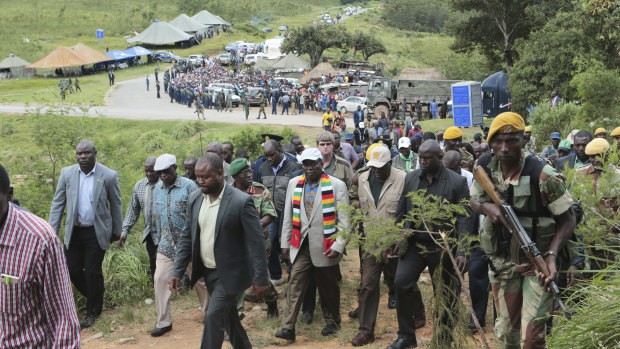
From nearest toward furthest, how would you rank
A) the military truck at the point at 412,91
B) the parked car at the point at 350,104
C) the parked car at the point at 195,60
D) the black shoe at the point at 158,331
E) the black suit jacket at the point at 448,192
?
the black suit jacket at the point at 448,192 < the black shoe at the point at 158,331 < the military truck at the point at 412,91 < the parked car at the point at 350,104 < the parked car at the point at 195,60

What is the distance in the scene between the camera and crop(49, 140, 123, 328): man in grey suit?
7.34 m

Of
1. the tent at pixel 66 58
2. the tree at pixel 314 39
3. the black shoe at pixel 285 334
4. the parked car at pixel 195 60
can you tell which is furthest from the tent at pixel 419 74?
the black shoe at pixel 285 334

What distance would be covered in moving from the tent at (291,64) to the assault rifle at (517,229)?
52797mm

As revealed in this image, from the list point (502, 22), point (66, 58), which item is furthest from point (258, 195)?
point (66, 58)

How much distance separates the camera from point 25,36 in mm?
73562

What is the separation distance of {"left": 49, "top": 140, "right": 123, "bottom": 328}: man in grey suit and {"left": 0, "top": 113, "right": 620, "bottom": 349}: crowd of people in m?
0.02

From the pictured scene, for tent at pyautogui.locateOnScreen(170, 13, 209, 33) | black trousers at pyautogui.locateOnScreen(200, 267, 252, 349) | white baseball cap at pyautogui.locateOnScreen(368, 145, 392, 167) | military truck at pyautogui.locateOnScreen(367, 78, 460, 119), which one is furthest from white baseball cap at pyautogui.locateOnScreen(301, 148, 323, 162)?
tent at pyautogui.locateOnScreen(170, 13, 209, 33)

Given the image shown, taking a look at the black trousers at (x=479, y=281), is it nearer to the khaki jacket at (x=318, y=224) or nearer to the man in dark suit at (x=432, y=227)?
the man in dark suit at (x=432, y=227)

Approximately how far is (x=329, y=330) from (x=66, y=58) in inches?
2205

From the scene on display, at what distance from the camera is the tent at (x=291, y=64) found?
56375 millimetres

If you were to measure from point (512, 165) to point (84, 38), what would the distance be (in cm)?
8003

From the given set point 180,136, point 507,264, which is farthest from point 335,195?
point 180,136

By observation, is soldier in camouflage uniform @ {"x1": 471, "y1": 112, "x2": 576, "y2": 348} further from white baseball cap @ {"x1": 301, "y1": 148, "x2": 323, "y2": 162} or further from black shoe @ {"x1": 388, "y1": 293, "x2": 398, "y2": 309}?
black shoe @ {"x1": 388, "y1": 293, "x2": 398, "y2": 309}

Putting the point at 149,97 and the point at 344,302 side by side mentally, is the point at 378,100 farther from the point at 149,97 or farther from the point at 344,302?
the point at 344,302
